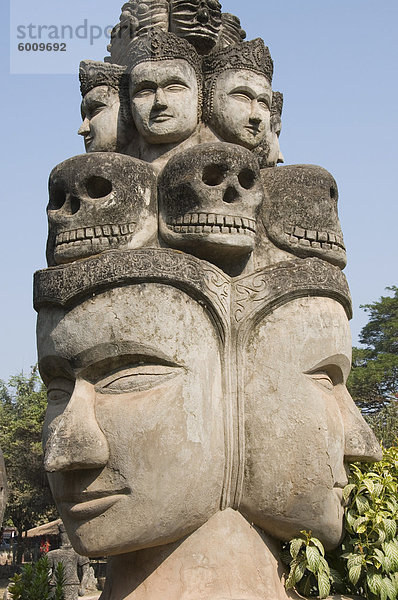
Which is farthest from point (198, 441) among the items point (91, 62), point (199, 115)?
point (91, 62)

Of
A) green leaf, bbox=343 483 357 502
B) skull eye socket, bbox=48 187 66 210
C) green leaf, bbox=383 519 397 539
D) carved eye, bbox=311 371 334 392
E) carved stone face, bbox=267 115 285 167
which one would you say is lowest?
green leaf, bbox=383 519 397 539

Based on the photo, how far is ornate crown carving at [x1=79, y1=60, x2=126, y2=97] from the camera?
17.3ft

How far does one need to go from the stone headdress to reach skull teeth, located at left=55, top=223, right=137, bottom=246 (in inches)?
49.8

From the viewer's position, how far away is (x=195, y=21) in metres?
5.19

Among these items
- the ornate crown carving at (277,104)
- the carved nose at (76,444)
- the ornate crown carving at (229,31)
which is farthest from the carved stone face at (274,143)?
the carved nose at (76,444)

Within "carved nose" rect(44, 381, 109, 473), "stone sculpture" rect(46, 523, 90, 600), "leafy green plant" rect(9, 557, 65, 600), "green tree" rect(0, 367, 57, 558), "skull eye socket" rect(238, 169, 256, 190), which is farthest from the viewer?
"green tree" rect(0, 367, 57, 558)

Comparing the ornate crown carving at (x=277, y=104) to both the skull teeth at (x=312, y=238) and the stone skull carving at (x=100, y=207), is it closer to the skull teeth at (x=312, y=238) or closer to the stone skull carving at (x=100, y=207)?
the skull teeth at (x=312, y=238)

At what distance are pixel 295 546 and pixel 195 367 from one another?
4.11 feet

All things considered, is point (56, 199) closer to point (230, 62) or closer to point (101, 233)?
point (101, 233)

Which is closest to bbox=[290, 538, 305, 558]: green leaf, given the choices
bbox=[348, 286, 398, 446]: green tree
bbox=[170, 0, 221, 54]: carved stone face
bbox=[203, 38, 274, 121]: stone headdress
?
bbox=[203, 38, 274, 121]: stone headdress

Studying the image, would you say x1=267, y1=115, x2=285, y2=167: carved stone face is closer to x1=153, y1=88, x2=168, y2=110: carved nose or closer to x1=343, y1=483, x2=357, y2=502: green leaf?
x1=153, y1=88, x2=168, y2=110: carved nose

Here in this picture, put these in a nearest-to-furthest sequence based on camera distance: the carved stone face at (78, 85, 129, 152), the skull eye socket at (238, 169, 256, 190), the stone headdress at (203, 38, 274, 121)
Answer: the skull eye socket at (238, 169, 256, 190), the stone headdress at (203, 38, 274, 121), the carved stone face at (78, 85, 129, 152)

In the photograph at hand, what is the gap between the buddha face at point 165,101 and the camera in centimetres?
491

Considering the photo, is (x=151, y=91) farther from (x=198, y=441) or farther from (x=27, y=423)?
(x=27, y=423)
